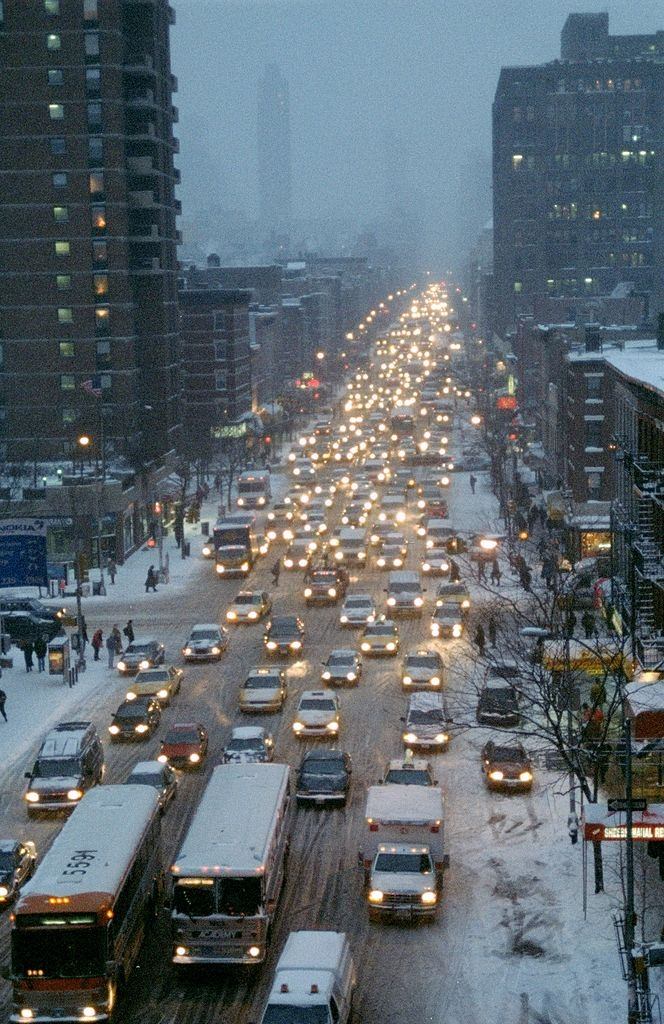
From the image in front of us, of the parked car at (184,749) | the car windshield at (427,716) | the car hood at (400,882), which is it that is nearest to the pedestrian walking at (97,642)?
the parked car at (184,749)

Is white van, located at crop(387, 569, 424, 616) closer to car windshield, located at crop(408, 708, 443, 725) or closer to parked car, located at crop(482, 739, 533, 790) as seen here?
car windshield, located at crop(408, 708, 443, 725)

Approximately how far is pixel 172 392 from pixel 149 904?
69.9m

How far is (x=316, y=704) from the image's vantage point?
4134 centimetres

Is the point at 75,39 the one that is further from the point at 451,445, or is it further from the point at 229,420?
the point at 451,445

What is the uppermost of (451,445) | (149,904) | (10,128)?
(10,128)

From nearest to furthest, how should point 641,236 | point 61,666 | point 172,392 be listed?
point 61,666, point 172,392, point 641,236

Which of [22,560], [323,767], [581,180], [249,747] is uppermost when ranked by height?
[581,180]

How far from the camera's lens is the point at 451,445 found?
124438 millimetres

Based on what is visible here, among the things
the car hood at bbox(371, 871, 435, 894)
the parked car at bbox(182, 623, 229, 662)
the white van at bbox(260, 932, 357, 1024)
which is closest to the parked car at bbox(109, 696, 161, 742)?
the parked car at bbox(182, 623, 229, 662)

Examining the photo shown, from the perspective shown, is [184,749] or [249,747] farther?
[184,749]

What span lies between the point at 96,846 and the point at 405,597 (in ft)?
113

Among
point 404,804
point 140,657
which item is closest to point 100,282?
point 140,657

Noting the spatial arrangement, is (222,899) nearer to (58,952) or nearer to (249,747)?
(58,952)

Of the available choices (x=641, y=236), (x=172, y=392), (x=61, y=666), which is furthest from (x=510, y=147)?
(x=61, y=666)
